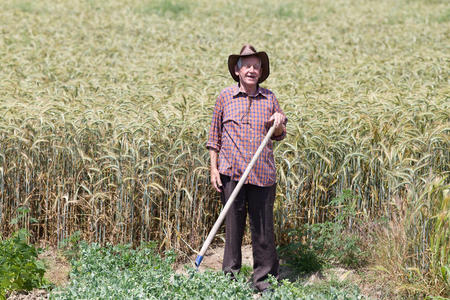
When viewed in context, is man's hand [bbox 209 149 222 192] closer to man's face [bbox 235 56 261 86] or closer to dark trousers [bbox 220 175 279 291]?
dark trousers [bbox 220 175 279 291]

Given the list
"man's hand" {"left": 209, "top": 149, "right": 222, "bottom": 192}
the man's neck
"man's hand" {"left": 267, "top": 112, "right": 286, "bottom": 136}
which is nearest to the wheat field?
"man's hand" {"left": 209, "top": 149, "right": 222, "bottom": 192}

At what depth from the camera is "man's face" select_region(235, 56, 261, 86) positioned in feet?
13.7

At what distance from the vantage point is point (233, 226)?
433 centimetres

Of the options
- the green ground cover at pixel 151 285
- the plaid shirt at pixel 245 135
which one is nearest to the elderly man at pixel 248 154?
the plaid shirt at pixel 245 135

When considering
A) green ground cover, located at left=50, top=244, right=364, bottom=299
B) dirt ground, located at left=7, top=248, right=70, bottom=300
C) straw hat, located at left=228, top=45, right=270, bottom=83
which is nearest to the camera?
green ground cover, located at left=50, top=244, right=364, bottom=299

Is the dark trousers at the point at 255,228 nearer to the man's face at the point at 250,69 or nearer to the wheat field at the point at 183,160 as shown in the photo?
the wheat field at the point at 183,160

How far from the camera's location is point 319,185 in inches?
190

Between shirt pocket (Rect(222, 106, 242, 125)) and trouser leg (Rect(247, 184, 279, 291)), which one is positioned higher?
shirt pocket (Rect(222, 106, 242, 125))

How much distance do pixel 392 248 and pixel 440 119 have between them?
1715mm

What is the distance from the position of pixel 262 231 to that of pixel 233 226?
210 millimetres

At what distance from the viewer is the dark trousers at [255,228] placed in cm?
428

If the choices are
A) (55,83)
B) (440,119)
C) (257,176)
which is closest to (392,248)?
(257,176)

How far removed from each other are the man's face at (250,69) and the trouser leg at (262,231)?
74 cm

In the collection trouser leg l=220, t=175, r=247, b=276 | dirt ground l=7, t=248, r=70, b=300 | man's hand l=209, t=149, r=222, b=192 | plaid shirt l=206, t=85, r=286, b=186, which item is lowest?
dirt ground l=7, t=248, r=70, b=300
